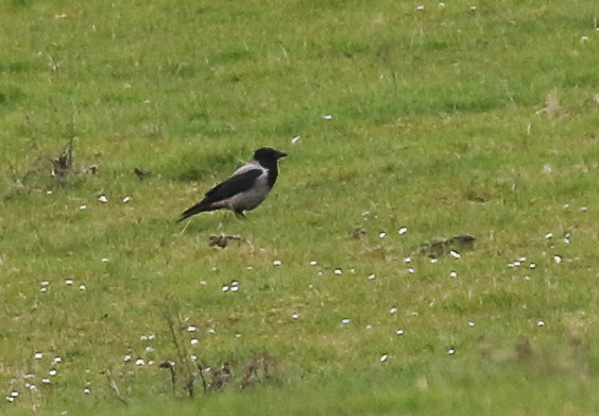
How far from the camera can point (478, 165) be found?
56.6 feet

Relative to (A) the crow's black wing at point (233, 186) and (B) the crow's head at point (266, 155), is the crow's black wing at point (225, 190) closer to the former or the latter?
(A) the crow's black wing at point (233, 186)

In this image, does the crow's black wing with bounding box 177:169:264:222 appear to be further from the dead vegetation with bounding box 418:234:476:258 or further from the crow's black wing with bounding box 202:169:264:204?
the dead vegetation with bounding box 418:234:476:258

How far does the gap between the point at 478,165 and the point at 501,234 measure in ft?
7.49

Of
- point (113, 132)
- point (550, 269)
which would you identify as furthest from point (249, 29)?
point (550, 269)

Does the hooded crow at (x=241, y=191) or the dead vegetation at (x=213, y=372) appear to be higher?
the dead vegetation at (x=213, y=372)

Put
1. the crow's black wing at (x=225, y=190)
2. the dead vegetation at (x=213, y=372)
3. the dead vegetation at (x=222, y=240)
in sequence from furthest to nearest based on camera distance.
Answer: the crow's black wing at (x=225, y=190), the dead vegetation at (x=222, y=240), the dead vegetation at (x=213, y=372)

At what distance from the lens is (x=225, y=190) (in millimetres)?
16500

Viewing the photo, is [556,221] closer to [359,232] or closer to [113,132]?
[359,232]

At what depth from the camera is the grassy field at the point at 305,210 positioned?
11.7 meters

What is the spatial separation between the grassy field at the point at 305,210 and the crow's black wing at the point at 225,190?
19 centimetres

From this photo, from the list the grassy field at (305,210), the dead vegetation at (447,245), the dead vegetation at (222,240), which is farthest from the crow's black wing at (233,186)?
the dead vegetation at (447,245)

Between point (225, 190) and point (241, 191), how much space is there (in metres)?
0.15

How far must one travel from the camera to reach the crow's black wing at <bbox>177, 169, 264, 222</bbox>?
53.8 ft

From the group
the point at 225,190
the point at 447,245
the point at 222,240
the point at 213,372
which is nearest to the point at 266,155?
the point at 225,190
